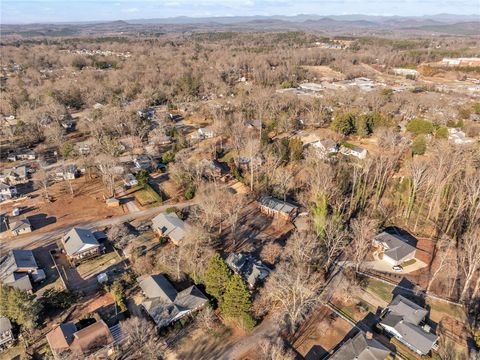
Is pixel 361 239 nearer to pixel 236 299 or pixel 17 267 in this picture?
pixel 236 299

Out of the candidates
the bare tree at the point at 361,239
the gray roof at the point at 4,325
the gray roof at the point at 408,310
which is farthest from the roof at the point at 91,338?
the bare tree at the point at 361,239

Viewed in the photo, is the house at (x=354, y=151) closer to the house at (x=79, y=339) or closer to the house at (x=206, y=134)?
the house at (x=206, y=134)

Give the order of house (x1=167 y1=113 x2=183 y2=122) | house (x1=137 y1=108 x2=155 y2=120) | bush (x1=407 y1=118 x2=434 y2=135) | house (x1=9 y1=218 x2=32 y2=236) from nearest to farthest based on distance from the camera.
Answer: house (x1=9 y1=218 x2=32 y2=236)
bush (x1=407 y1=118 x2=434 y2=135)
house (x1=137 y1=108 x2=155 y2=120)
house (x1=167 y1=113 x2=183 y2=122)

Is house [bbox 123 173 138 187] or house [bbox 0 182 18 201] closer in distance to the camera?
house [bbox 0 182 18 201]

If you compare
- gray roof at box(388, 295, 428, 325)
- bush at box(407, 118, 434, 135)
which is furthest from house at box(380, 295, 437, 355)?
bush at box(407, 118, 434, 135)

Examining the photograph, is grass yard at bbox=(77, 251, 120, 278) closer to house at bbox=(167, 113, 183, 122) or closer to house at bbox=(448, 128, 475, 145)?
house at bbox=(167, 113, 183, 122)

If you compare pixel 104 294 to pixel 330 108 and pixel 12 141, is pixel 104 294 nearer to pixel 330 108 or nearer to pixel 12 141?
pixel 12 141
